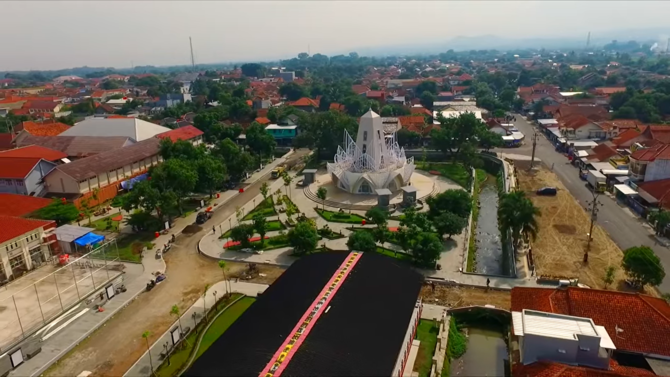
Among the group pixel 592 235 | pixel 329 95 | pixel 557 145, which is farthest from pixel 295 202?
pixel 329 95

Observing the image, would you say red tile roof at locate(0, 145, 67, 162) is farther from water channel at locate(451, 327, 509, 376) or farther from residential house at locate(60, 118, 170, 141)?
water channel at locate(451, 327, 509, 376)

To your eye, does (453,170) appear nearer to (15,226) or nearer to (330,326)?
(330,326)

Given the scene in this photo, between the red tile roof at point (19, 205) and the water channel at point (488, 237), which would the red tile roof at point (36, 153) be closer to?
the red tile roof at point (19, 205)

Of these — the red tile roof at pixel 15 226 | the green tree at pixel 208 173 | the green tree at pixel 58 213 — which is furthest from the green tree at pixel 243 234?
the green tree at pixel 58 213

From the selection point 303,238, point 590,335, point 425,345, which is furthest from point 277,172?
point 590,335

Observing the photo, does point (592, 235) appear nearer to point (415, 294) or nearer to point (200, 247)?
point (415, 294)

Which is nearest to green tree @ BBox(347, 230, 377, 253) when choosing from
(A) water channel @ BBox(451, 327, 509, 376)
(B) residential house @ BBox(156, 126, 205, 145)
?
(A) water channel @ BBox(451, 327, 509, 376)

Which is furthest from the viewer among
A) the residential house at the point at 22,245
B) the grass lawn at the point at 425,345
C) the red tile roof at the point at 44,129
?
the red tile roof at the point at 44,129
